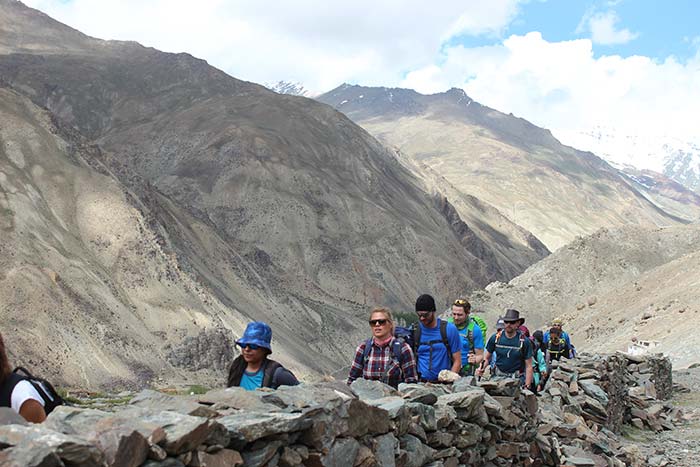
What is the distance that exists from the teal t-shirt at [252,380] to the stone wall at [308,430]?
518 millimetres

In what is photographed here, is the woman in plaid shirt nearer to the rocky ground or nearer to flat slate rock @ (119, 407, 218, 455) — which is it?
flat slate rock @ (119, 407, 218, 455)

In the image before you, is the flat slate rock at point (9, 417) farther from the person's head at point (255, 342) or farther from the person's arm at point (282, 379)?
the person's arm at point (282, 379)

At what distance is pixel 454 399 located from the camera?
24.4 ft

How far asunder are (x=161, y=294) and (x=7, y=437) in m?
41.6

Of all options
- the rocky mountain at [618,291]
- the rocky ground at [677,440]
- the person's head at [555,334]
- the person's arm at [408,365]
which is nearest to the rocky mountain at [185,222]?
the rocky mountain at [618,291]

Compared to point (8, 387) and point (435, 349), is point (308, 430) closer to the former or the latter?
point (8, 387)

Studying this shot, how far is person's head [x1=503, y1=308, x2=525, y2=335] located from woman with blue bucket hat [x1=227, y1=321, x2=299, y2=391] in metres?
4.91

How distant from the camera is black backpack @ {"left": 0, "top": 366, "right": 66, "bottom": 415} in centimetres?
411

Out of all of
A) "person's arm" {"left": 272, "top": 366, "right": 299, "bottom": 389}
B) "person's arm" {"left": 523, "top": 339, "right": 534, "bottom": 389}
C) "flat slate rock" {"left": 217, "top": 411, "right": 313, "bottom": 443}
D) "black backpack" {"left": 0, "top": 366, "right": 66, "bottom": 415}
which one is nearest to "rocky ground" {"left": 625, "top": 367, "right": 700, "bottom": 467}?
"person's arm" {"left": 523, "top": 339, "right": 534, "bottom": 389}

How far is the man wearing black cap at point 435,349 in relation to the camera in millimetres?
8383

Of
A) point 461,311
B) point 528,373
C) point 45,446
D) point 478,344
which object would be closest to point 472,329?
point 478,344

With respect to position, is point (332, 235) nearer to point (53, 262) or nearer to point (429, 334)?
point (53, 262)

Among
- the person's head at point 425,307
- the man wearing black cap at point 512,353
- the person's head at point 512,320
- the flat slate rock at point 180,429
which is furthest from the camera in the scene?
the man wearing black cap at point 512,353

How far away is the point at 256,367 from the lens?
20.2ft
